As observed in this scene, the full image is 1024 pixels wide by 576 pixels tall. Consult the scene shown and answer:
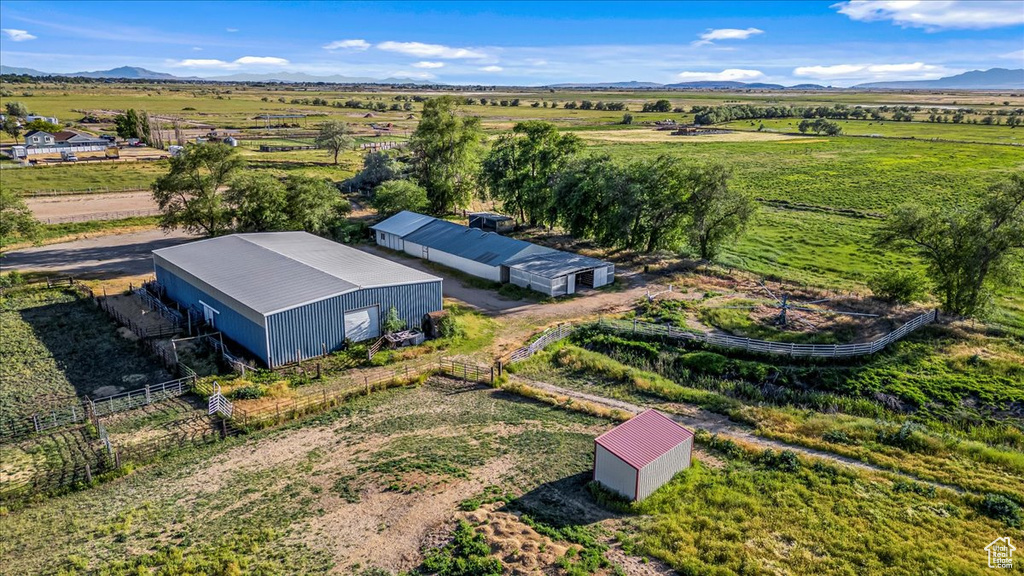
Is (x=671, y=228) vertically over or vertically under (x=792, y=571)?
over

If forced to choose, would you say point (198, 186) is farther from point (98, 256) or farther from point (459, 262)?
point (459, 262)

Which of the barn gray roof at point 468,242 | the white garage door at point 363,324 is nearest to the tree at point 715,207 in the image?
the barn gray roof at point 468,242

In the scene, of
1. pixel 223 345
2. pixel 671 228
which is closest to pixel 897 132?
pixel 671 228

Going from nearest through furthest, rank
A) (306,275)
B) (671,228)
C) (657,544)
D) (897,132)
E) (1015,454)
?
(657,544) → (1015,454) → (306,275) → (671,228) → (897,132)

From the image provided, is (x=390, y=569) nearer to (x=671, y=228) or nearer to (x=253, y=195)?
(x=671, y=228)

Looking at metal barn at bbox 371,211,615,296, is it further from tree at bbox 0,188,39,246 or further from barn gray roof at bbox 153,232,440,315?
tree at bbox 0,188,39,246

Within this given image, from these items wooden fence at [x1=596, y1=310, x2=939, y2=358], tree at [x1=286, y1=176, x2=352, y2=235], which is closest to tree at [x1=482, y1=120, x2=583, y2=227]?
tree at [x1=286, y1=176, x2=352, y2=235]

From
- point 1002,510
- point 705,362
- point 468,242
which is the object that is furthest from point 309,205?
point 1002,510
